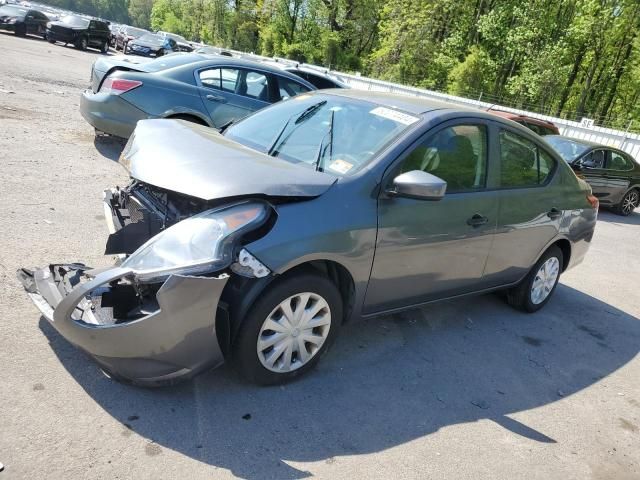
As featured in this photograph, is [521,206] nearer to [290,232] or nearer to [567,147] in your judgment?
[290,232]

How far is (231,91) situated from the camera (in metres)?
8.11

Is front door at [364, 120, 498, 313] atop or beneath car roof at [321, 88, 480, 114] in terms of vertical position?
beneath

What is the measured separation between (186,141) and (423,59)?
3617 centimetres

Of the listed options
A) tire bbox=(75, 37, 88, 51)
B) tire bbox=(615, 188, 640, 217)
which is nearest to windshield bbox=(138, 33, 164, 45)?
tire bbox=(75, 37, 88, 51)

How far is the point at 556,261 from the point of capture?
5.31m

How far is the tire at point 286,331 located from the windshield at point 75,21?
98.0ft

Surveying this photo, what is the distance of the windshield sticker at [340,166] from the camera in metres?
3.44

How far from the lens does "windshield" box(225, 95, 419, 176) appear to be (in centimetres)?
355

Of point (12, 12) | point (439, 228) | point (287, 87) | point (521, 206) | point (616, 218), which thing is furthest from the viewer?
point (12, 12)

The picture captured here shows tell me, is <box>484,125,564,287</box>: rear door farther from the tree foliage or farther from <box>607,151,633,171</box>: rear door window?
the tree foliage

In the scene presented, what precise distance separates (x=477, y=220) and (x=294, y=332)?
175 cm

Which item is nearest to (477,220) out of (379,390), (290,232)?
(379,390)

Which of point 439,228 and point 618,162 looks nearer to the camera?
point 439,228

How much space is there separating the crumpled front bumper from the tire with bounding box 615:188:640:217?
12228mm
